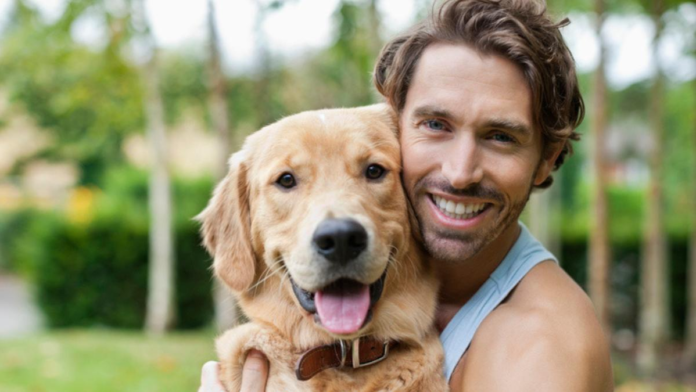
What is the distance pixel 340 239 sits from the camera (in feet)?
8.42

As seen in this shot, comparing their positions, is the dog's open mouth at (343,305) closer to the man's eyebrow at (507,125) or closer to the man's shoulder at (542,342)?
the man's shoulder at (542,342)

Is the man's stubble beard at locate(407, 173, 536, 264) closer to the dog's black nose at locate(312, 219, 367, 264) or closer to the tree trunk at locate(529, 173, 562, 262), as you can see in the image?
the dog's black nose at locate(312, 219, 367, 264)

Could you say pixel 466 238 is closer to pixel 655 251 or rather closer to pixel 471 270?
pixel 471 270

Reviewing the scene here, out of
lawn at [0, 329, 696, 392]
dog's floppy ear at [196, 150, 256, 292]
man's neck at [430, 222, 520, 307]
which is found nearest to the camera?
man's neck at [430, 222, 520, 307]

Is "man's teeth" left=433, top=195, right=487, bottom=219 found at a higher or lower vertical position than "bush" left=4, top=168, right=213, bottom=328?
higher

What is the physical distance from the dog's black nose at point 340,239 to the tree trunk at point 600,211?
193 inches

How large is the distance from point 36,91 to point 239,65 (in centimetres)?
1270

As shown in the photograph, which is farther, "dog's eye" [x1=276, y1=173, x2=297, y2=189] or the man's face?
"dog's eye" [x1=276, y1=173, x2=297, y2=189]

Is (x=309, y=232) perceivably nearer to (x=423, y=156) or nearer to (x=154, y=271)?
(x=423, y=156)

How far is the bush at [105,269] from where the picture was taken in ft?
38.8

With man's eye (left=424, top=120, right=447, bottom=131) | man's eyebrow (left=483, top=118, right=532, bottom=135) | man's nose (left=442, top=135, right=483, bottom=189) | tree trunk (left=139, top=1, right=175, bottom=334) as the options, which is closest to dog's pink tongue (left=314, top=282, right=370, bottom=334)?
man's nose (left=442, top=135, right=483, bottom=189)

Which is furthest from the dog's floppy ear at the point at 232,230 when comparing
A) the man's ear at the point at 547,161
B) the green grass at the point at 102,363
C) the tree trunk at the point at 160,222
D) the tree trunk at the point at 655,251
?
the tree trunk at the point at 160,222

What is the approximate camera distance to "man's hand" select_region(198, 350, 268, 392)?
2.83 metres

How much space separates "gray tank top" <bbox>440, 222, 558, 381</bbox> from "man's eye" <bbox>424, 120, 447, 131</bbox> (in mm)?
658
